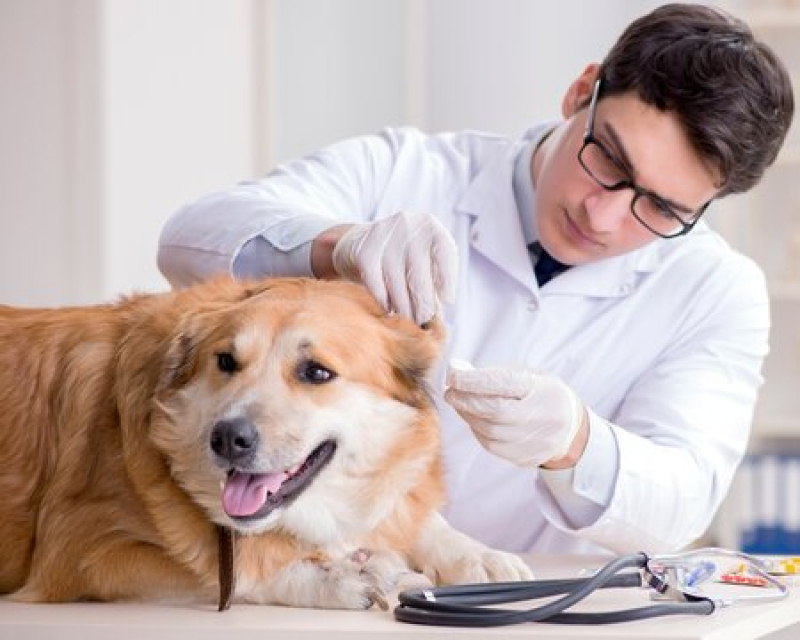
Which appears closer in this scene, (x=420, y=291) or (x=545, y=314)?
(x=420, y=291)

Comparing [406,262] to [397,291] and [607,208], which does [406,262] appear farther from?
[607,208]

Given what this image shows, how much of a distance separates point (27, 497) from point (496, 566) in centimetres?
54

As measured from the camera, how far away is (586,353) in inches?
84.1

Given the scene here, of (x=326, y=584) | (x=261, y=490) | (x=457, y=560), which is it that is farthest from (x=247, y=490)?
(x=457, y=560)

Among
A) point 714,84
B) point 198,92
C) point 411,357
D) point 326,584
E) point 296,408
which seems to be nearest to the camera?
point 326,584

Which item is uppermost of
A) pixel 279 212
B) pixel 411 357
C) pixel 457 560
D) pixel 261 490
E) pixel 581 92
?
pixel 581 92

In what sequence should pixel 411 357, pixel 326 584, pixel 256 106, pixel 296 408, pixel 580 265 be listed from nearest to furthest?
pixel 326 584, pixel 296 408, pixel 411 357, pixel 580 265, pixel 256 106

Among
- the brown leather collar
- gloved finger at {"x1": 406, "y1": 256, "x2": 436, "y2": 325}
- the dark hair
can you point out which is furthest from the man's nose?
the brown leather collar

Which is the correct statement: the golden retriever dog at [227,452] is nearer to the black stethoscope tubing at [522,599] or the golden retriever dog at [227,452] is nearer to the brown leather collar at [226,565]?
the brown leather collar at [226,565]

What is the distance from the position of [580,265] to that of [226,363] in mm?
768

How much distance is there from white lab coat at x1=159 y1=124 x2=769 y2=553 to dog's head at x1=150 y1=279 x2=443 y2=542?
38 centimetres

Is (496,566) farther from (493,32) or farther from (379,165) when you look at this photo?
(493,32)

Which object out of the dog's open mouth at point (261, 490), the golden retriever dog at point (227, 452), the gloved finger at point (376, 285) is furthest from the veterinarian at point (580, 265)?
the dog's open mouth at point (261, 490)

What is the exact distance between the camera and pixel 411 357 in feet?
5.39
